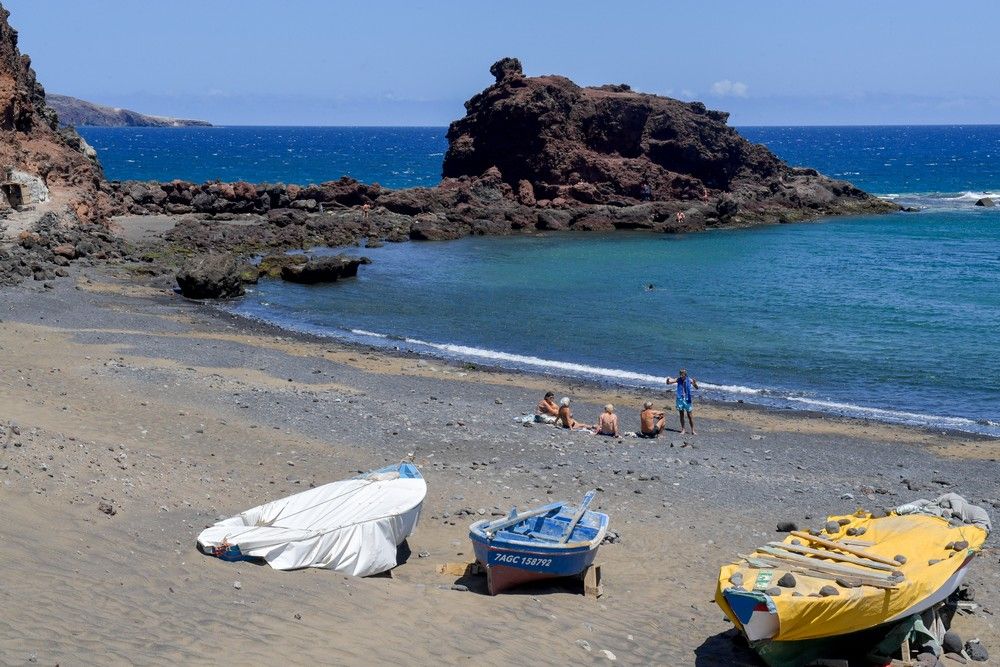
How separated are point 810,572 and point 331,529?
5997 millimetres

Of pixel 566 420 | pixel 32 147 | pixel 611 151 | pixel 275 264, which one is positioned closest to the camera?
pixel 566 420

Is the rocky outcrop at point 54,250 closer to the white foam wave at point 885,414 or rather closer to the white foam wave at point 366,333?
the white foam wave at point 366,333

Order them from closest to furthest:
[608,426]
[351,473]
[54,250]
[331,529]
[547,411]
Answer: [331,529] < [351,473] < [608,426] < [547,411] < [54,250]

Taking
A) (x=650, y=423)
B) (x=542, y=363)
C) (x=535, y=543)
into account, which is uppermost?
(x=535, y=543)

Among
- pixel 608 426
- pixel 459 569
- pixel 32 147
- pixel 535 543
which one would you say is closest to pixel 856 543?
pixel 535 543

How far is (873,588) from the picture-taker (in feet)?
38.0

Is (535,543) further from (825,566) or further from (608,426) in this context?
(608,426)

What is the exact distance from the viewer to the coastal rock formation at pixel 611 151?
7450 cm

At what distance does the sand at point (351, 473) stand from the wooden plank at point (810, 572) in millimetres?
1021

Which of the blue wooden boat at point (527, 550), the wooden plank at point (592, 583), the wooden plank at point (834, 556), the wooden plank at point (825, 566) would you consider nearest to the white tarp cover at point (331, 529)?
the blue wooden boat at point (527, 550)

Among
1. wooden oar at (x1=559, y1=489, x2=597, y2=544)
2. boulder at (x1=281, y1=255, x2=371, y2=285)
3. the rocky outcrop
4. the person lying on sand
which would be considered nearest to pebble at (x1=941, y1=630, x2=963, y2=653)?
wooden oar at (x1=559, y1=489, x2=597, y2=544)

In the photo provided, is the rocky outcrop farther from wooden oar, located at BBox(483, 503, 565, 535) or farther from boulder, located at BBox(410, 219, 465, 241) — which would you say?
wooden oar, located at BBox(483, 503, 565, 535)

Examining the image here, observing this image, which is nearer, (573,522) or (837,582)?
(837,582)

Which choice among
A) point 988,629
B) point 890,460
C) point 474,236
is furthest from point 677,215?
point 988,629
